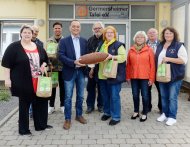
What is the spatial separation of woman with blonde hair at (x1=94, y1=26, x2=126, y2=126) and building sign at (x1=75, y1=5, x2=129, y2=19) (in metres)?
6.45

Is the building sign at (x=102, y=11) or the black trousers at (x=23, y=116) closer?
the black trousers at (x=23, y=116)

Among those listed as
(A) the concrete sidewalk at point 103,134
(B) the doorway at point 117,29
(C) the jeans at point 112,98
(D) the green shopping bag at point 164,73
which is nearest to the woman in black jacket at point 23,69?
(A) the concrete sidewalk at point 103,134

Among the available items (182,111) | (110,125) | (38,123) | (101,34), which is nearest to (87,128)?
(110,125)

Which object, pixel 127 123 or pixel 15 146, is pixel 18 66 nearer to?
pixel 15 146

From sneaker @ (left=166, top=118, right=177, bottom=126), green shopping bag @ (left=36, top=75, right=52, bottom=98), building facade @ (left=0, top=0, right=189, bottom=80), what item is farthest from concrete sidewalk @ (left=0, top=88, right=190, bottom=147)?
building facade @ (left=0, top=0, right=189, bottom=80)

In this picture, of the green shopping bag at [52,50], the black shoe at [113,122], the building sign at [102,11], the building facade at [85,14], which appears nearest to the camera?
the black shoe at [113,122]

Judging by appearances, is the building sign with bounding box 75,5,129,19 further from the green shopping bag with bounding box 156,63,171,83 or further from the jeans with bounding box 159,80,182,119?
the green shopping bag with bounding box 156,63,171,83

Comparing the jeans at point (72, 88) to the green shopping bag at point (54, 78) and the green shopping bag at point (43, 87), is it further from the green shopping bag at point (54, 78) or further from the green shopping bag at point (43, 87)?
the green shopping bag at point (54, 78)

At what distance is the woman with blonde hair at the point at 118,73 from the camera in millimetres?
6520

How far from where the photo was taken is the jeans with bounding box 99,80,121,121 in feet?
21.8

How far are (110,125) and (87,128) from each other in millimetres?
465

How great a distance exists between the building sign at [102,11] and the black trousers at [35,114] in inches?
288

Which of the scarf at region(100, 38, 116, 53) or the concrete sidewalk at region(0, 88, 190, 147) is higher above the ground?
the scarf at region(100, 38, 116, 53)

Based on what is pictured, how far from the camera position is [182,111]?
7.94 m
